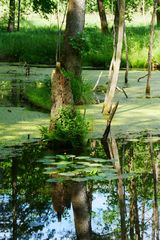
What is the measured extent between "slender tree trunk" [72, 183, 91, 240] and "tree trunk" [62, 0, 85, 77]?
675 centimetres

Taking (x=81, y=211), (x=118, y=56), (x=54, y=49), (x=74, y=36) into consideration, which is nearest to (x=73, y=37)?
(x=74, y=36)

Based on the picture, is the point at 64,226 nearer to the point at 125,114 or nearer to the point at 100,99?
the point at 125,114

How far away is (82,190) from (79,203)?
419 millimetres

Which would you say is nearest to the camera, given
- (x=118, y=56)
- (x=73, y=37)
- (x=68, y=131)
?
(x=68, y=131)

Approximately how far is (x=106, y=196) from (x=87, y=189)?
292mm

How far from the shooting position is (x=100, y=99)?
1386 centimetres

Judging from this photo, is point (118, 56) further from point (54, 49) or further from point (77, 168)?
point (54, 49)

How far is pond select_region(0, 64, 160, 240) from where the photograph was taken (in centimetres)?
520

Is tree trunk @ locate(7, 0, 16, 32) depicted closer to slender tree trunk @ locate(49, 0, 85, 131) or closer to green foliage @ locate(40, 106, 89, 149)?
slender tree trunk @ locate(49, 0, 85, 131)

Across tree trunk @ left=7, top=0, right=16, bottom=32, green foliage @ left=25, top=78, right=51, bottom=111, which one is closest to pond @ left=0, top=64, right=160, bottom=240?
green foliage @ left=25, top=78, right=51, bottom=111

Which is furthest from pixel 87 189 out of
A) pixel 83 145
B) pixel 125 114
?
pixel 125 114

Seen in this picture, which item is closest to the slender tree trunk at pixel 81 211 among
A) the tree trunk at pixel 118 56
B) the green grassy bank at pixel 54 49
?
the tree trunk at pixel 118 56

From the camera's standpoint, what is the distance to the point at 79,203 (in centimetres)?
598

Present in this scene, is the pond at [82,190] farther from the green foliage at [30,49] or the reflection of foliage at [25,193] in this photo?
the green foliage at [30,49]
